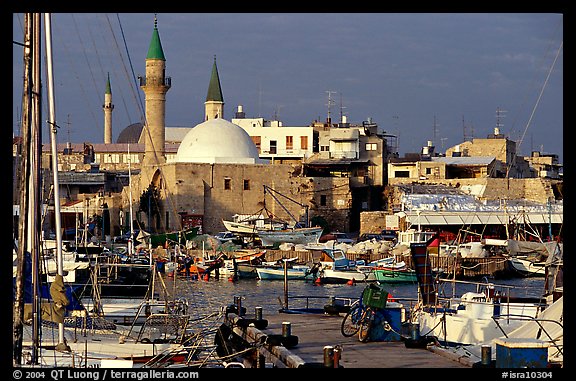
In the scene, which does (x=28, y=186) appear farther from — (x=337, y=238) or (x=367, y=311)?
(x=337, y=238)

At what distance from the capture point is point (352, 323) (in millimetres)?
13234

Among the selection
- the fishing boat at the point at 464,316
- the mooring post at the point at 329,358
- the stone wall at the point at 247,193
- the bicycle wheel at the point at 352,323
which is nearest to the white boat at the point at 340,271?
the stone wall at the point at 247,193

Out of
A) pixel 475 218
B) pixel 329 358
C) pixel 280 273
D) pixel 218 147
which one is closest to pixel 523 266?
pixel 280 273

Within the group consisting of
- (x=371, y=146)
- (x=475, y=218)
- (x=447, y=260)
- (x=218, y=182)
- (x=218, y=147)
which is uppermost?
(x=371, y=146)

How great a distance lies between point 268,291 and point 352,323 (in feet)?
54.3

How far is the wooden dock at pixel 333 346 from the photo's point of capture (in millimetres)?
11023

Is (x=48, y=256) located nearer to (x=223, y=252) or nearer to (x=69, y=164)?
(x=223, y=252)

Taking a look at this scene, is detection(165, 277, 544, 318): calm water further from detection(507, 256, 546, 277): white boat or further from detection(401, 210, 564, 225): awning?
detection(401, 210, 564, 225): awning

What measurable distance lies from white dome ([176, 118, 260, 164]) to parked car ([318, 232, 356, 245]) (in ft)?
20.2

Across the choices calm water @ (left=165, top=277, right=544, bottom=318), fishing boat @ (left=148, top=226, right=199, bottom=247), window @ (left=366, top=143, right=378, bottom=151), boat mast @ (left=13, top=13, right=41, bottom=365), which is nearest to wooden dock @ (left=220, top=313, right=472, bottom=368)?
boat mast @ (left=13, top=13, right=41, bottom=365)

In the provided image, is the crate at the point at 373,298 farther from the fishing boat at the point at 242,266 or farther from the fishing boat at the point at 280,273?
the fishing boat at the point at 242,266

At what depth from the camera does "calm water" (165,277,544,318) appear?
25.8m

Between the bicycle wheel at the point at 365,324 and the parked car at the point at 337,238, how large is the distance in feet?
93.5

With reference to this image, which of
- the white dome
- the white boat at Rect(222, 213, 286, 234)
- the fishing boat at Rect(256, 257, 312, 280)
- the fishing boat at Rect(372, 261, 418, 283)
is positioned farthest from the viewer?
the white dome
